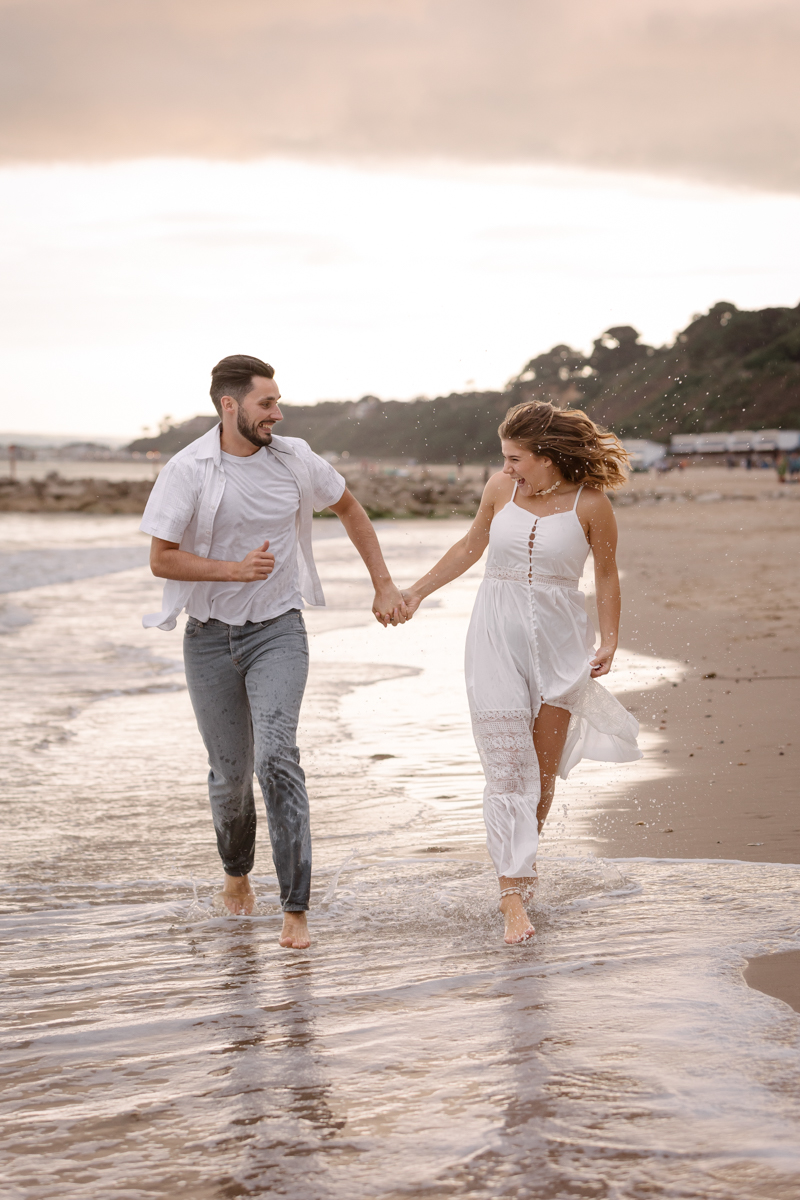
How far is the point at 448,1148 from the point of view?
2705mm

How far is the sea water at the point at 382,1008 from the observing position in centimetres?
266

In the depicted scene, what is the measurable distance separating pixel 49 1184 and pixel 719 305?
451 ft

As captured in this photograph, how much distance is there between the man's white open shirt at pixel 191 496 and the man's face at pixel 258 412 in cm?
12

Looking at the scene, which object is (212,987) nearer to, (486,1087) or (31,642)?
(486,1087)

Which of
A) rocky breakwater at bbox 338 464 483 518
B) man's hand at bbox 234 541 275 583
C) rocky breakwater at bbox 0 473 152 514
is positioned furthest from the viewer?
rocky breakwater at bbox 0 473 152 514

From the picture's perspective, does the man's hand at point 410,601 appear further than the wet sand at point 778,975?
Yes

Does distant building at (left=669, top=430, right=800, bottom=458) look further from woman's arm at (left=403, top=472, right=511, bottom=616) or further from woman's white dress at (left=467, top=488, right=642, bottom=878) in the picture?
woman's white dress at (left=467, top=488, right=642, bottom=878)

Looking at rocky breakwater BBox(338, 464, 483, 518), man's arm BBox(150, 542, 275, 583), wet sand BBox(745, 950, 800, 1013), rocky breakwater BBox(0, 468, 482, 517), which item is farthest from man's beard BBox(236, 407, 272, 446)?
rocky breakwater BBox(0, 468, 482, 517)

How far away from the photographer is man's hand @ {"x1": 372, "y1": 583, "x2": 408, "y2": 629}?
5.10 metres

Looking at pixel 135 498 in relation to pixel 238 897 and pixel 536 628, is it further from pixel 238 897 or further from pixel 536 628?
pixel 536 628

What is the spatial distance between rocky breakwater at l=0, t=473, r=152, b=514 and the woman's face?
163 feet

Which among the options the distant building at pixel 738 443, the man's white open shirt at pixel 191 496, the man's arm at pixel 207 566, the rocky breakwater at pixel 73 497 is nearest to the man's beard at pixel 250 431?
the man's white open shirt at pixel 191 496

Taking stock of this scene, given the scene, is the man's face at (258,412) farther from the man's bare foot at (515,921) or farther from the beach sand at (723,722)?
the beach sand at (723,722)

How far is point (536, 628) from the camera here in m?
4.47
